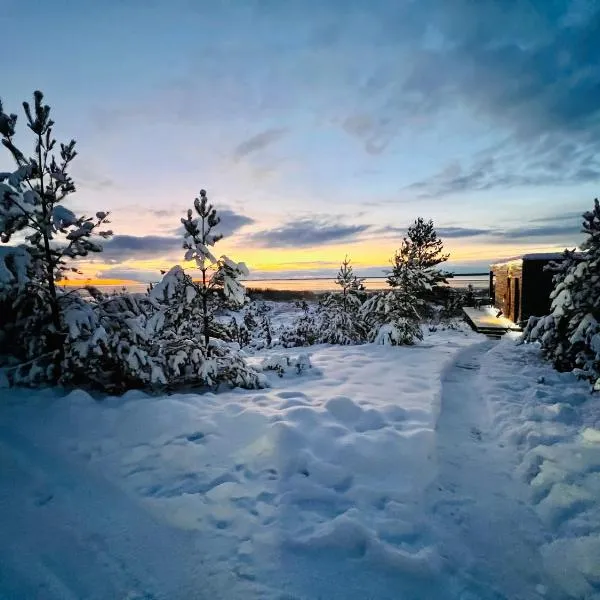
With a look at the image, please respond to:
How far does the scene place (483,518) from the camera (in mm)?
3387

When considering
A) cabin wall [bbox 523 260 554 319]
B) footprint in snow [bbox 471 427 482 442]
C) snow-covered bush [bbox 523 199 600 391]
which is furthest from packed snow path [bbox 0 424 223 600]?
cabin wall [bbox 523 260 554 319]

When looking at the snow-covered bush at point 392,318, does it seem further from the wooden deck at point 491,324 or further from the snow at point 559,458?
the wooden deck at point 491,324

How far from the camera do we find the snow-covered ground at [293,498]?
99.7 inches

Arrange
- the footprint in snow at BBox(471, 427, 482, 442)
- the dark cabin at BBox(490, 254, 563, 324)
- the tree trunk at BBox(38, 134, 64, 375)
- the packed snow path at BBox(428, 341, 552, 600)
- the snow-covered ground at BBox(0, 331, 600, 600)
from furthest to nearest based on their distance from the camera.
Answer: the dark cabin at BBox(490, 254, 563, 324), the tree trunk at BBox(38, 134, 64, 375), the footprint in snow at BBox(471, 427, 482, 442), the packed snow path at BBox(428, 341, 552, 600), the snow-covered ground at BBox(0, 331, 600, 600)

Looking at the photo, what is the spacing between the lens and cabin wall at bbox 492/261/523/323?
63.0 ft

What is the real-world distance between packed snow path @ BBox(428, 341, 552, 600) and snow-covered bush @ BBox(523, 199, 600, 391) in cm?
358

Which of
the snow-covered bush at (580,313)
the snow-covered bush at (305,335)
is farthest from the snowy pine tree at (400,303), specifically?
the snow-covered bush at (580,313)

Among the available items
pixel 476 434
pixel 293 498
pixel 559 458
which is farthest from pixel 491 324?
pixel 293 498

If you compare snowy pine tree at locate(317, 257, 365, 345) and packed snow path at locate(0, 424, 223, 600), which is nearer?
packed snow path at locate(0, 424, 223, 600)

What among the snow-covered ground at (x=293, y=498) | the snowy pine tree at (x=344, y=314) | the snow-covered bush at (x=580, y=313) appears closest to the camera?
the snow-covered ground at (x=293, y=498)

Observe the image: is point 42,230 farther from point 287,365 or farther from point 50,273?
point 287,365

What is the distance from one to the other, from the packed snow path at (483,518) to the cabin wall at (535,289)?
15.5m

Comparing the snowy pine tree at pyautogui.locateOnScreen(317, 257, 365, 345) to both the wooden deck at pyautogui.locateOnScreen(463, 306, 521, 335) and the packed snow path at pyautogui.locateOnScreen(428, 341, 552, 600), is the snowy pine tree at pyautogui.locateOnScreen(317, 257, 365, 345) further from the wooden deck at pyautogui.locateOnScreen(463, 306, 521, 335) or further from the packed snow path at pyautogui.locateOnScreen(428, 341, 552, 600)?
the packed snow path at pyautogui.locateOnScreen(428, 341, 552, 600)

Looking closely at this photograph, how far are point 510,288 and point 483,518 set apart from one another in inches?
835
